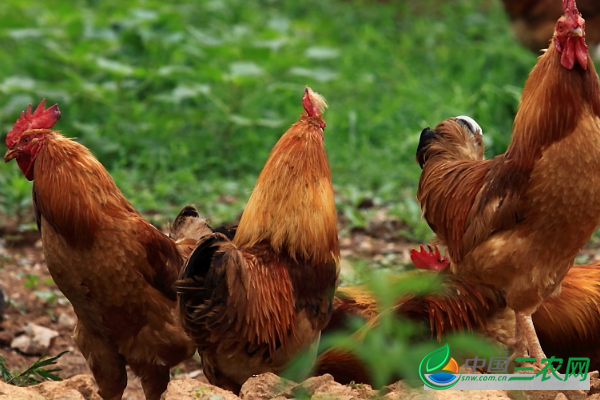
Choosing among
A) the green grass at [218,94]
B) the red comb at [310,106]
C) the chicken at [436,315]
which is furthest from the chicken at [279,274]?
the green grass at [218,94]

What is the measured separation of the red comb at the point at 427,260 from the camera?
14.3 feet

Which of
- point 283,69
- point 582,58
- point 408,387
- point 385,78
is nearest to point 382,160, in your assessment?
point 283,69

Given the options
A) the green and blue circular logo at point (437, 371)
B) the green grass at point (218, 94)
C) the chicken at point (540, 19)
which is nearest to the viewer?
the green and blue circular logo at point (437, 371)

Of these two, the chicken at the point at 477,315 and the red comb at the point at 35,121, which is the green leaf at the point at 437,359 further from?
the red comb at the point at 35,121

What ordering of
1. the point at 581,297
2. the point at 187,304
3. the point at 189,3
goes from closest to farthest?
the point at 187,304 < the point at 581,297 < the point at 189,3

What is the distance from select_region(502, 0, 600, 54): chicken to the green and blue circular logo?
5.50 m

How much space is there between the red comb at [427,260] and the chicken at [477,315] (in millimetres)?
216

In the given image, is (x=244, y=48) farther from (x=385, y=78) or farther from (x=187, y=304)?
(x=187, y=304)

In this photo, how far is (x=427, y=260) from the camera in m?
4.42

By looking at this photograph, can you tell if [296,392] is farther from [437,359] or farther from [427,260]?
[427,260]

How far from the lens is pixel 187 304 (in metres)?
3.33

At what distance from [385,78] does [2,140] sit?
4373mm

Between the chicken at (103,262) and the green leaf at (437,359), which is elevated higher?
the chicken at (103,262)

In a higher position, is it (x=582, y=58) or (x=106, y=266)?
(x=582, y=58)
